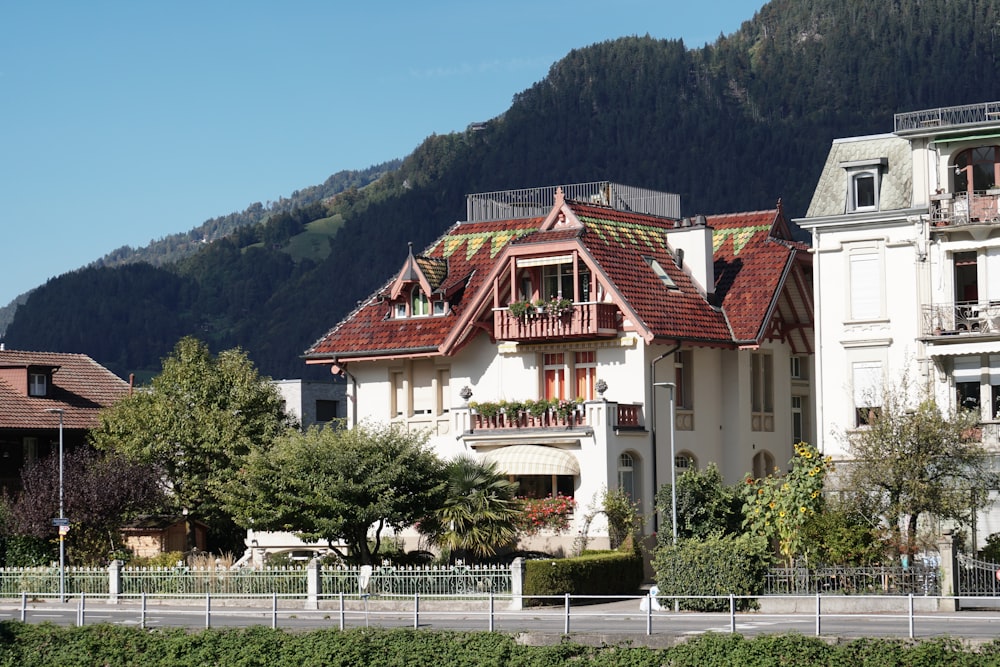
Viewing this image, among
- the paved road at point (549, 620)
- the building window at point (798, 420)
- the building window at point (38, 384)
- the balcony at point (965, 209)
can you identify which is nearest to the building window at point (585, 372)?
the building window at point (798, 420)

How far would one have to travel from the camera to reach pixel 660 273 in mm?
59219

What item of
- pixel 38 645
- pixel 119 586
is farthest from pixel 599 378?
pixel 38 645

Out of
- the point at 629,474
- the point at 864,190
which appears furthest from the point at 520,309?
the point at 864,190

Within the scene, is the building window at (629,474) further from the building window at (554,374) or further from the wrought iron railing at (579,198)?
the wrought iron railing at (579,198)

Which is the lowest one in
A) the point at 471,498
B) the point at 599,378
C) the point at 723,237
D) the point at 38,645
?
the point at 38,645

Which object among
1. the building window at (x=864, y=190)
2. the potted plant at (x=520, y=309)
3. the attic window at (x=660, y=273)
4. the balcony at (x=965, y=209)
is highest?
the building window at (x=864, y=190)

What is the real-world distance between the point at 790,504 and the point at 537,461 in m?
11.4

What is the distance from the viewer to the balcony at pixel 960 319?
49.7 meters

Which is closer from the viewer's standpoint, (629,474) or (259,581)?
(259,581)

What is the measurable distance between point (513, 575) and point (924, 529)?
36.5 ft

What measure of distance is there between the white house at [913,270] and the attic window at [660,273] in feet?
21.0

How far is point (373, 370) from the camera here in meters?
62.5

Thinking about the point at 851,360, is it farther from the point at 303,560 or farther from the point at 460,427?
the point at 303,560

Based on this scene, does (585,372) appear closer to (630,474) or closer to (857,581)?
(630,474)
